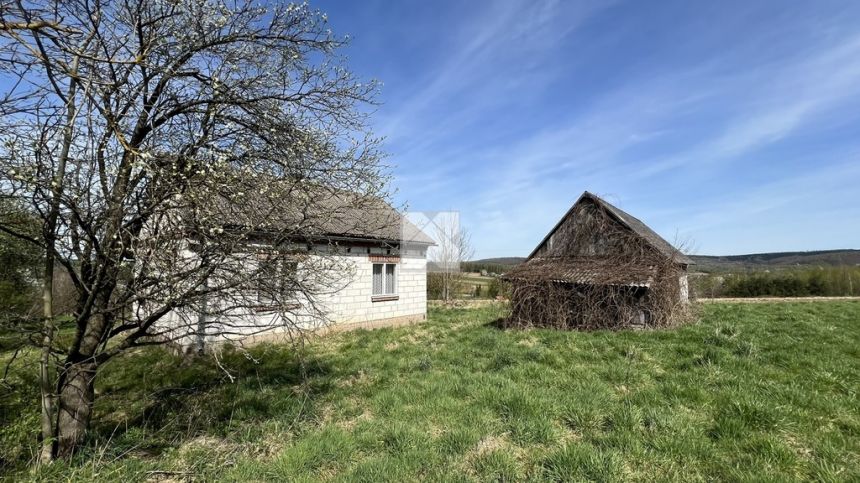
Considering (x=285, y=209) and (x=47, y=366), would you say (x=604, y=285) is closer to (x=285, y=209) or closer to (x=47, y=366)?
(x=285, y=209)

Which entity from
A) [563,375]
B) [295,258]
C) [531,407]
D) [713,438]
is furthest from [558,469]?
[295,258]

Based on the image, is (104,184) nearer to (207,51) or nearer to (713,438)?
(207,51)

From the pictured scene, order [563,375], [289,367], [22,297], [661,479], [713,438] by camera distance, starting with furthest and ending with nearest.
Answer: [22,297], [289,367], [563,375], [713,438], [661,479]

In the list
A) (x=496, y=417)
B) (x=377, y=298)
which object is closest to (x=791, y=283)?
(x=377, y=298)

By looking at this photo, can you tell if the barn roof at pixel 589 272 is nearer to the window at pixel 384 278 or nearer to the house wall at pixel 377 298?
the house wall at pixel 377 298

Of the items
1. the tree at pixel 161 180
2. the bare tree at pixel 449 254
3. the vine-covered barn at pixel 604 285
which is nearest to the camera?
the tree at pixel 161 180

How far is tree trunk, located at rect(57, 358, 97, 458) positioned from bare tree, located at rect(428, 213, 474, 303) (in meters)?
19.3

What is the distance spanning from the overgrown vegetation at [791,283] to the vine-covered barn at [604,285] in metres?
18.3

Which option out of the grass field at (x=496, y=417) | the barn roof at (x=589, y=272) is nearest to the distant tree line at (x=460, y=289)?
the barn roof at (x=589, y=272)

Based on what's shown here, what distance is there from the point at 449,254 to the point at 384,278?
11.9 meters

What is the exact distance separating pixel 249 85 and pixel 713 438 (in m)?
6.60

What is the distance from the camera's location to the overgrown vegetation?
2798cm

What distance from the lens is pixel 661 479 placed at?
357 centimetres

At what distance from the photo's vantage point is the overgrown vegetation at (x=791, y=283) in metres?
28.0
